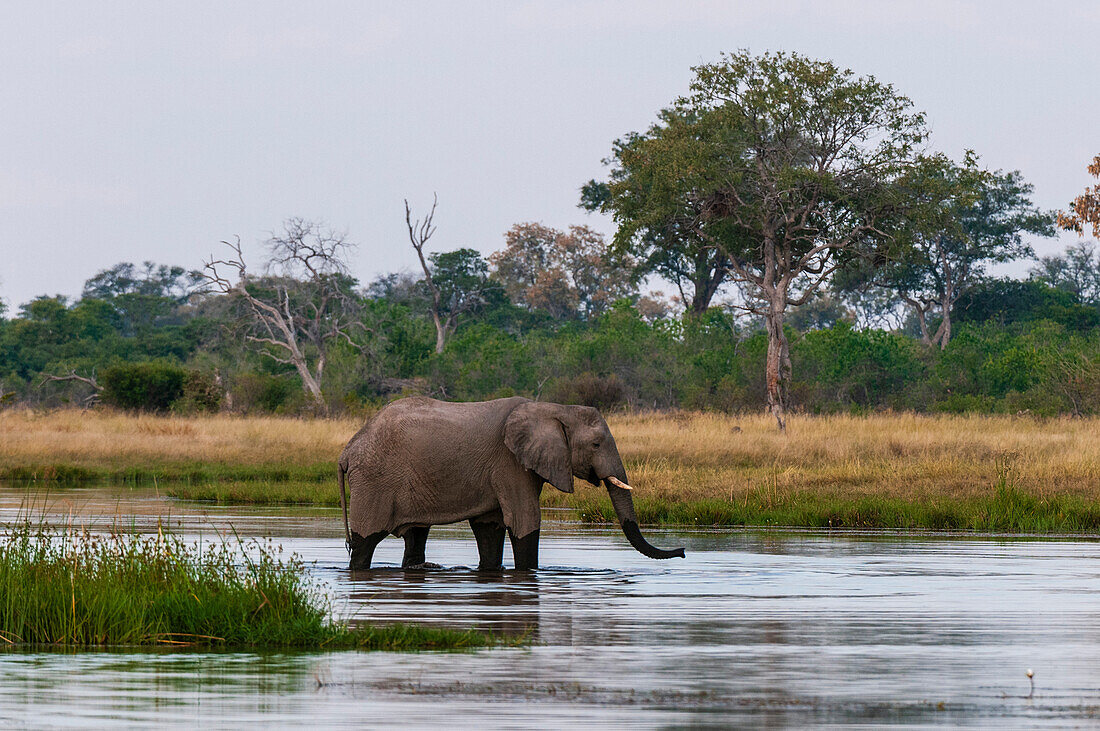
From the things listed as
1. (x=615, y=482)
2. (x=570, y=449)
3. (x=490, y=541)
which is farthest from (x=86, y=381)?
(x=615, y=482)

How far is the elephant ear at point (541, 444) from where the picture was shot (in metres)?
15.4

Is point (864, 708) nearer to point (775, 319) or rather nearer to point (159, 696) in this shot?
point (159, 696)

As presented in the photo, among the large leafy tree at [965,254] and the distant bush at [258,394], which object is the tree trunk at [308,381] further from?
the large leafy tree at [965,254]

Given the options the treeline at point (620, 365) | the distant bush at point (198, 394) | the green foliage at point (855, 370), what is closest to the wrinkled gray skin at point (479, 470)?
the treeline at point (620, 365)

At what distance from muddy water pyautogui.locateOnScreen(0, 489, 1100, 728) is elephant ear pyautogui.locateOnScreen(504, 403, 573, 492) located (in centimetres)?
94

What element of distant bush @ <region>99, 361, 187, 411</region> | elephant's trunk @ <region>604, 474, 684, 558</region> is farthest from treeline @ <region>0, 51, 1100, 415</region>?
elephant's trunk @ <region>604, 474, 684, 558</region>

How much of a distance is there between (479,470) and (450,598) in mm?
2660

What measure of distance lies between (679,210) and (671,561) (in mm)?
31760

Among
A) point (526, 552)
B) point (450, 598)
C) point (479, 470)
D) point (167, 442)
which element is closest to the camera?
point (450, 598)

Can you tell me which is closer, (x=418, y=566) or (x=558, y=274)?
(x=418, y=566)

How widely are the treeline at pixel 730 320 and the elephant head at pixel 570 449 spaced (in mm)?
23404

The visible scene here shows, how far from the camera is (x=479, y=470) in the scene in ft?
Answer: 51.6

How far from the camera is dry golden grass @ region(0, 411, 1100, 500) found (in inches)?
974

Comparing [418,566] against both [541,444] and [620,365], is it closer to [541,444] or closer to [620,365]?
[541,444]
